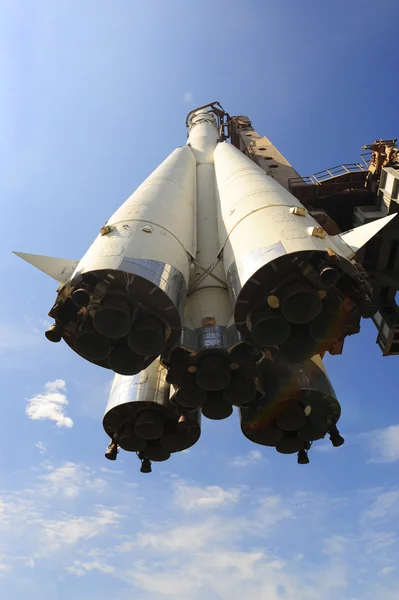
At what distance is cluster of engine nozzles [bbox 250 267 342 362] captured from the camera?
6.21m

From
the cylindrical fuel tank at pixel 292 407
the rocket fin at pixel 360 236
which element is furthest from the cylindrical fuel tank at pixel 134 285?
the rocket fin at pixel 360 236

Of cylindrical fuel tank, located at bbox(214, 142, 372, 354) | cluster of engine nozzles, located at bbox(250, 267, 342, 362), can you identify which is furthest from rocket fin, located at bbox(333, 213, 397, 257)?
cluster of engine nozzles, located at bbox(250, 267, 342, 362)

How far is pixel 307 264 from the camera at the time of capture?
6.24 metres

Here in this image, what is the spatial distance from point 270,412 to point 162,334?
9.80 feet

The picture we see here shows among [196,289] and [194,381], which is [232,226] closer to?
[196,289]

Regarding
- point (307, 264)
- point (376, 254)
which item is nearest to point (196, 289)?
point (307, 264)

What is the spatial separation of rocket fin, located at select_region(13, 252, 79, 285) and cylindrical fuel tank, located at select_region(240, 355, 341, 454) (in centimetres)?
398

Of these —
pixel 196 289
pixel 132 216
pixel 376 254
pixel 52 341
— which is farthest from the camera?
pixel 376 254

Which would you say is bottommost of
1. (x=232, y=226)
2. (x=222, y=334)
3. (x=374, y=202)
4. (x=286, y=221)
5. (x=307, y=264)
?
(x=222, y=334)

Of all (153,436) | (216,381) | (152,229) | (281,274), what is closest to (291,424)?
(216,381)

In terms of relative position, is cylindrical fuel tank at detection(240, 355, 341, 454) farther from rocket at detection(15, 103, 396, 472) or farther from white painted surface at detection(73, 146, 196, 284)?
white painted surface at detection(73, 146, 196, 284)

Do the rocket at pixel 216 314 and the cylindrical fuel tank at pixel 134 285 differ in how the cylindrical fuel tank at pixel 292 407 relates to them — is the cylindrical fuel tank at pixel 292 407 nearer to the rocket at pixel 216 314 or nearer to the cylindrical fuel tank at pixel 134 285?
the rocket at pixel 216 314

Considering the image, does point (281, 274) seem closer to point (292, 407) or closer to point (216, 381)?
point (216, 381)

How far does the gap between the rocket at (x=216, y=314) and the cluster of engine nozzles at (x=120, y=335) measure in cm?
2
